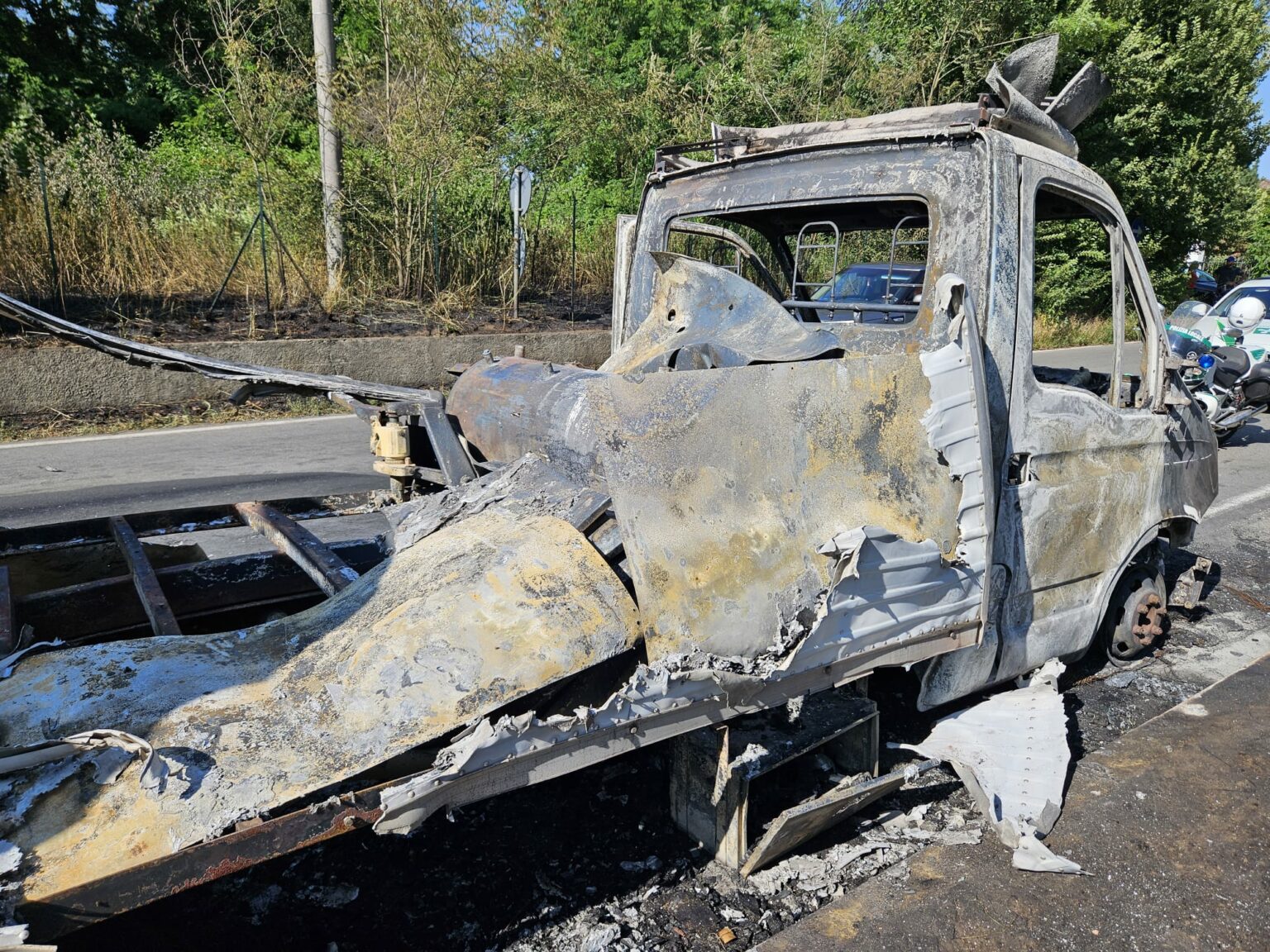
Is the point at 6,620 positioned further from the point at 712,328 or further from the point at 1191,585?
the point at 1191,585

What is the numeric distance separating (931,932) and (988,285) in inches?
75.9

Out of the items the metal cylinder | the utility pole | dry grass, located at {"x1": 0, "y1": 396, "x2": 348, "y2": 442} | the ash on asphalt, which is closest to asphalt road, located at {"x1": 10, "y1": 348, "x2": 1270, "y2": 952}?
the ash on asphalt

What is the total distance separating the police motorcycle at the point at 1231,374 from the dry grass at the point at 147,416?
8.86m

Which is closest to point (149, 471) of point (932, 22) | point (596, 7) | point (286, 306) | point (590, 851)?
point (286, 306)

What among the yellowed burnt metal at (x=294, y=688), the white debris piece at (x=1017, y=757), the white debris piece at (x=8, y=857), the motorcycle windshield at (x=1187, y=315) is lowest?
the white debris piece at (x=1017, y=757)

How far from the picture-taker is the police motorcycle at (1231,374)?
895 cm

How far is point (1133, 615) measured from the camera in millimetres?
3984

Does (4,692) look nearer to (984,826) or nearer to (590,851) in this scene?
(590,851)

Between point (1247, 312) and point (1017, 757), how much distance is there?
27.9ft

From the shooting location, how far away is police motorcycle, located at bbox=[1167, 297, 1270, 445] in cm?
895

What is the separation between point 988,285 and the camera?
275 cm

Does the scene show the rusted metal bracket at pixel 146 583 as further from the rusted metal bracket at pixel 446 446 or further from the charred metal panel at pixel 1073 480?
the charred metal panel at pixel 1073 480

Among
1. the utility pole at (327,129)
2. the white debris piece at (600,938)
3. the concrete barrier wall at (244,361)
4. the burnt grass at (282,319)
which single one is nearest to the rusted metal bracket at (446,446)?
the white debris piece at (600,938)

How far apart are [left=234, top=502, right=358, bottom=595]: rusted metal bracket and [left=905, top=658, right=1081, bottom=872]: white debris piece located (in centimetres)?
203
